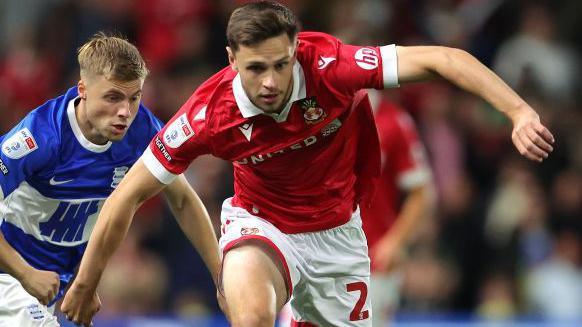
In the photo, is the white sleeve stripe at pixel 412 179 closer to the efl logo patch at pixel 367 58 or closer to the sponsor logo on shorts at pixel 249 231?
the sponsor logo on shorts at pixel 249 231

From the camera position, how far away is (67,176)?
598 cm

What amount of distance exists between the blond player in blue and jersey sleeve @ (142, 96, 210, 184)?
270 mm

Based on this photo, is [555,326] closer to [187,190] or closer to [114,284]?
[114,284]

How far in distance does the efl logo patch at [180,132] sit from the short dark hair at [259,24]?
392 mm

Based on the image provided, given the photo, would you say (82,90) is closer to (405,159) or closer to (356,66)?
(356,66)

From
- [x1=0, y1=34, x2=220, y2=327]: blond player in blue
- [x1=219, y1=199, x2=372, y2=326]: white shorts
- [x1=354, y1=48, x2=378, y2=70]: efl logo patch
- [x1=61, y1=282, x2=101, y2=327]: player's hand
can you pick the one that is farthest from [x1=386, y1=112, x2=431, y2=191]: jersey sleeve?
[x1=61, y1=282, x2=101, y2=327]: player's hand

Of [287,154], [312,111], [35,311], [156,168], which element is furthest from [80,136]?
[312,111]

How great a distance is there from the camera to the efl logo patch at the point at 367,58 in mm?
5559

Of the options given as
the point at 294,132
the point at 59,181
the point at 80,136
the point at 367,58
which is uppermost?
the point at 367,58

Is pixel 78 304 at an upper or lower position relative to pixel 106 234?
lower

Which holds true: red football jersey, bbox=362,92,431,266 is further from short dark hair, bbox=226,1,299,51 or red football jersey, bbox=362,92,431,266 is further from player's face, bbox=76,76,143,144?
short dark hair, bbox=226,1,299,51

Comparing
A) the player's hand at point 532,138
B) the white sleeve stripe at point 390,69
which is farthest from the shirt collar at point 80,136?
the player's hand at point 532,138

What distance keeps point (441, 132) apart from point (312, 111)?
5753mm

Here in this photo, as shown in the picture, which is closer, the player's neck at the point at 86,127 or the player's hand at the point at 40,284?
the player's hand at the point at 40,284
